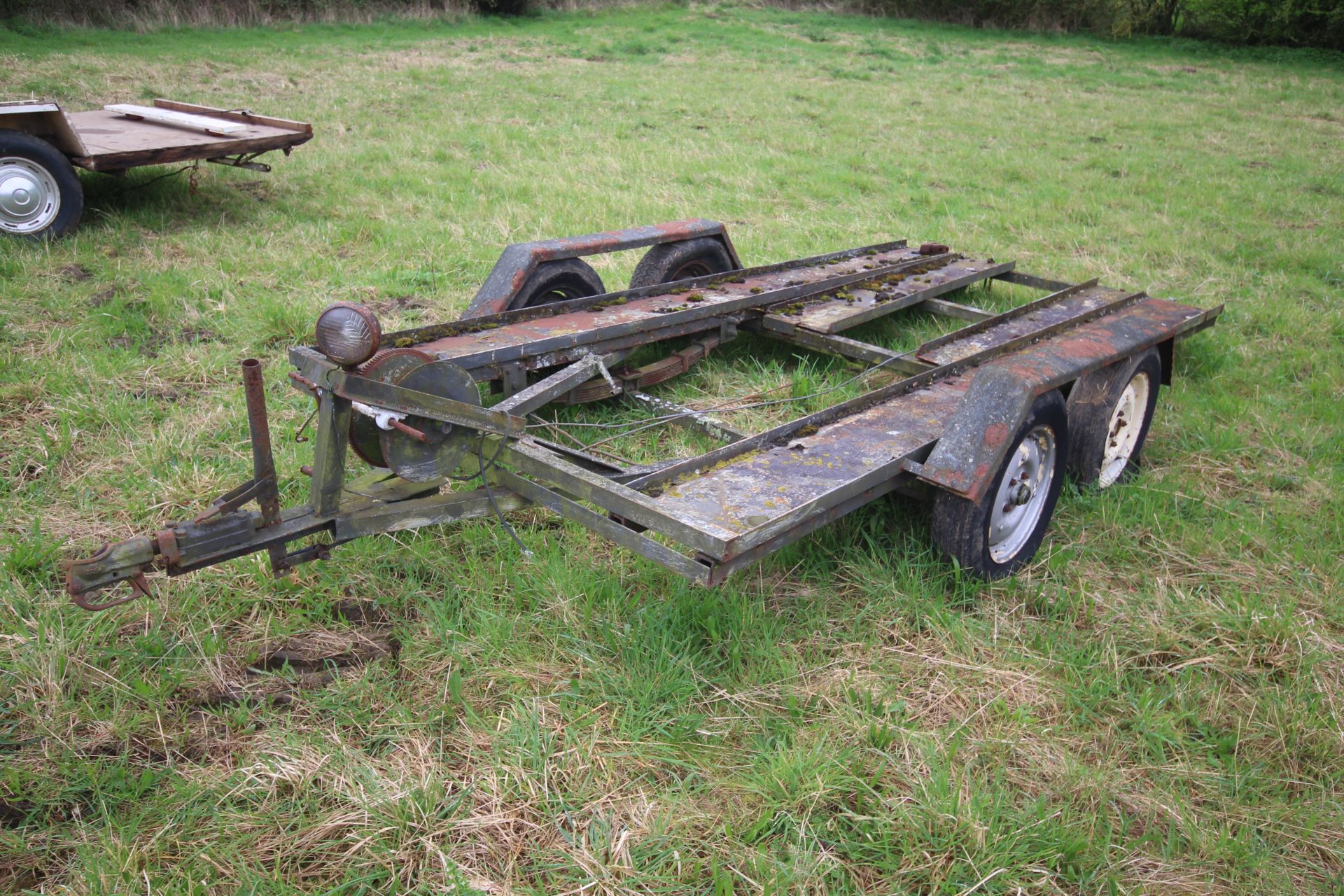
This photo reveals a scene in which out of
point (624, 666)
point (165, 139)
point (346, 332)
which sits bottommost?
point (624, 666)

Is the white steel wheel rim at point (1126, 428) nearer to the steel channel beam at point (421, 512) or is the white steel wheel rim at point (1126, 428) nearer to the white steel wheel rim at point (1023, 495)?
the white steel wheel rim at point (1023, 495)

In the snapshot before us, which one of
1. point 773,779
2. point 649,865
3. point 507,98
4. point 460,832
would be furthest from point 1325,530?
point 507,98

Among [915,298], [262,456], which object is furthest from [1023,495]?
[262,456]

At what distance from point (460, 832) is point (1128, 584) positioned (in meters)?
2.67

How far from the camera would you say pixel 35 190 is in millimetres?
6129

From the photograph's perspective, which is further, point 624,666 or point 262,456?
point 624,666

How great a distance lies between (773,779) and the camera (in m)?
2.50

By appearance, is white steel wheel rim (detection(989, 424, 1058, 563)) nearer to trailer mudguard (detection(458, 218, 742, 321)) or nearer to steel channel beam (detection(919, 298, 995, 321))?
steel channel beam (detection(919, 298, 995, 321))

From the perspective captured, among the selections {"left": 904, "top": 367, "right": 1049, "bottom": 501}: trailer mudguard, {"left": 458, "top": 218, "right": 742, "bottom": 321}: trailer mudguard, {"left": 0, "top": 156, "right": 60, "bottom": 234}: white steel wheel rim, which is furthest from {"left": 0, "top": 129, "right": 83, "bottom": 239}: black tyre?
{"left": 904, "top": 367, "right": 1049, "bottom": 501}: trailer mudguard

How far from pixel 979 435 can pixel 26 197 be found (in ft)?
20.9

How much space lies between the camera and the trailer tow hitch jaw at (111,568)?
2.35 meters

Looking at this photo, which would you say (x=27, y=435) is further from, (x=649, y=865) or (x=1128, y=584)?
(x=1128, y=584)

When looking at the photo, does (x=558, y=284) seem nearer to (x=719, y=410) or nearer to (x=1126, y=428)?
(x=719, y=410)

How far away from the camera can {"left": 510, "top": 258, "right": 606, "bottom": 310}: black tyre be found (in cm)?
450
